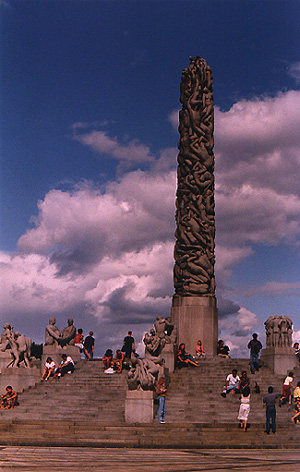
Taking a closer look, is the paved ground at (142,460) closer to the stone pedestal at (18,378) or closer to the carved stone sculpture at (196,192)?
the stone pedestal at (18,378)

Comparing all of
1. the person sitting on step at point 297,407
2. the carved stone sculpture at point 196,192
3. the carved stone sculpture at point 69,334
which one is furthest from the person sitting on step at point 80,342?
the person sitting on step at point 297,407

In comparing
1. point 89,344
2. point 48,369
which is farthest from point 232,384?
point 89,344

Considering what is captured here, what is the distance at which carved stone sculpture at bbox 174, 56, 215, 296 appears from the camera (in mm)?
34469

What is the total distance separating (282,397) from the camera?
76.6ft

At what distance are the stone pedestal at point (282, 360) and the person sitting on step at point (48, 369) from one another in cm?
854

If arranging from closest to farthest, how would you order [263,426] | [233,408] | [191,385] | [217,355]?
1. [263,426]
2. [233,408]
3. [191,385]
4. [217,355]

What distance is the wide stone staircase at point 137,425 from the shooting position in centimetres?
1759

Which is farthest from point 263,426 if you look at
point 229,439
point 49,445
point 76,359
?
point 76,359

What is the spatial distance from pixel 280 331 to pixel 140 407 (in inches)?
387

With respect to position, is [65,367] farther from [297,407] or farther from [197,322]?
[297,407]

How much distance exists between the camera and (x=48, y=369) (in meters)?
27.0

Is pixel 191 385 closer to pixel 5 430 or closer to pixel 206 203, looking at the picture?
pixel 5 430

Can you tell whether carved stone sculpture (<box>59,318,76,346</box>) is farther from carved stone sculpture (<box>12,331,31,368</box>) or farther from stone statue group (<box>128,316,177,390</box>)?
stone statue group (<box>128,316,177,390</box>)

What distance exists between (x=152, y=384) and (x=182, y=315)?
1379 cm
